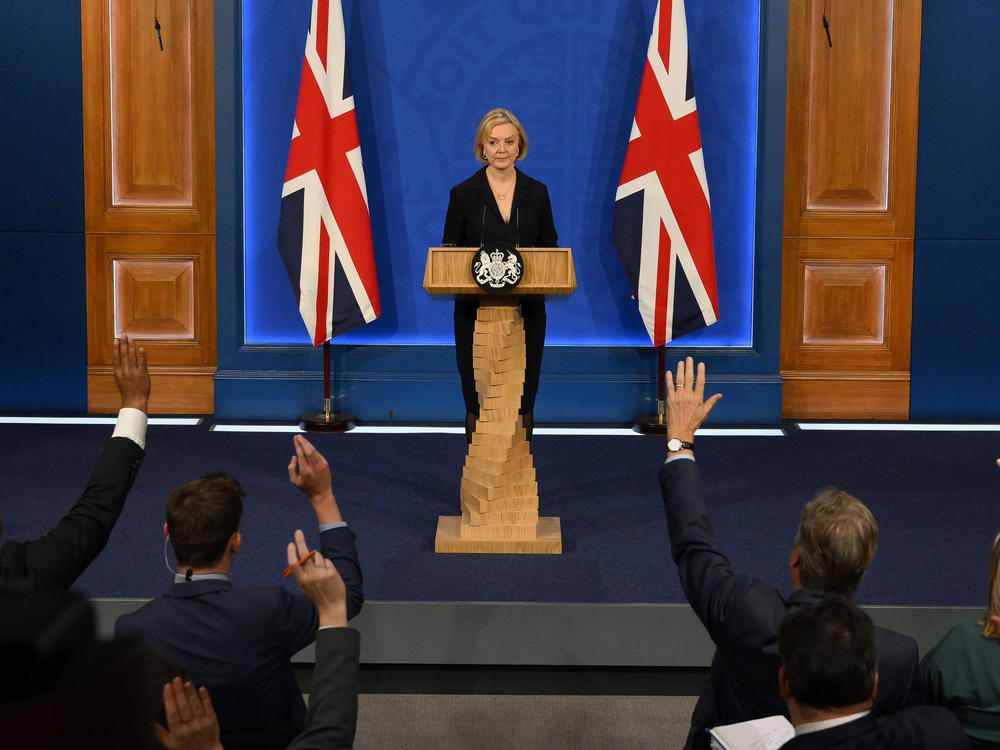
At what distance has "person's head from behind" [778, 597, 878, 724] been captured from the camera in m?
1.50

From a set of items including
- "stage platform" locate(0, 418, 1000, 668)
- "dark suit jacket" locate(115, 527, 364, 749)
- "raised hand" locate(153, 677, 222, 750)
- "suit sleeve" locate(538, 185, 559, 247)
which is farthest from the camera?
"suit sleeve" locate(538, 185, 559, 247)

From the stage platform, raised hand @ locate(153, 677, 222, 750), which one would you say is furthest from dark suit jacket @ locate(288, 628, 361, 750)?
the stage platform

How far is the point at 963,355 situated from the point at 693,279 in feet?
5.53

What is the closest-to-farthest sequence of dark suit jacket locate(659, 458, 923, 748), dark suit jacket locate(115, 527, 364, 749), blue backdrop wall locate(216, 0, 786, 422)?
dark suit jacket locate(659, 458, 923, 748) < dark suit jacket locate(115, 527, 364, 749) < blue backdrop wall locate(216, 0, 786, 422)

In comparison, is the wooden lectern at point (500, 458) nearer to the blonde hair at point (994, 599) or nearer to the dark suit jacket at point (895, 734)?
the blonde hair at point (994, 599)

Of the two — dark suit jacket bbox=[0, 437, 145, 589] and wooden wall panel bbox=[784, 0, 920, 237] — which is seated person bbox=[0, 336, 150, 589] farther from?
wooden wall panel bbox=[784, 0, 920, 237]

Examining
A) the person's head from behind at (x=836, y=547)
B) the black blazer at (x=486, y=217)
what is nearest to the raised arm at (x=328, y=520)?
the person's head from behind at (x=836, y=547)

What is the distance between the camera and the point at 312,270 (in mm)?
6105

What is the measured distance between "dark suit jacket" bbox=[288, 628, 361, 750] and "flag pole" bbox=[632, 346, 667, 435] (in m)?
4.70

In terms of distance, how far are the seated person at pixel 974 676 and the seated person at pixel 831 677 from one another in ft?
1.85

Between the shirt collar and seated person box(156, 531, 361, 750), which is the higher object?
seated person box(156, 531, 361, 750)

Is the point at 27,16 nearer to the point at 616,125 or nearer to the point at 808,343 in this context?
the point at 616,125

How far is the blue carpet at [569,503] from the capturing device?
150 inches

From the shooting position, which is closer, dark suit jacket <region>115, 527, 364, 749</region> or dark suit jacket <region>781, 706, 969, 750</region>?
dark suit jacket <region>781, 706, 969, 750</region>
